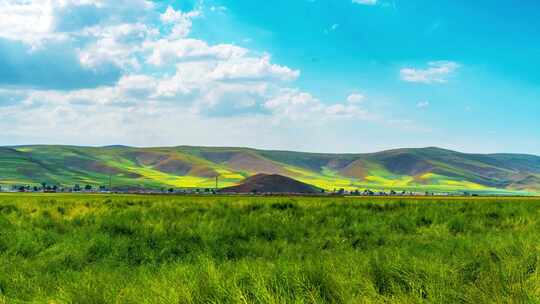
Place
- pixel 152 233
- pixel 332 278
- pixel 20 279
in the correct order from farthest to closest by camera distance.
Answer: pixel 152 233
pixel 20 279
pixel 332 278

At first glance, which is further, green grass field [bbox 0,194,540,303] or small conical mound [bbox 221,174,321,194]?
small conical mound [bbox 221,174,321,194]

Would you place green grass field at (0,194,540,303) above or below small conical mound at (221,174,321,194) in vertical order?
above

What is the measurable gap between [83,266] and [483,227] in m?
15.8

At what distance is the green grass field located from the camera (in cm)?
606

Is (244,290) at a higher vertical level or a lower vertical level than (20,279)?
higher

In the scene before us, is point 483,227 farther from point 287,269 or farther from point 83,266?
point 83,266

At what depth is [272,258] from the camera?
12.6 meters

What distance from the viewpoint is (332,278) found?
6406 mm

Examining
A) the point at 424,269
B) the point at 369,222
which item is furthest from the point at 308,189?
the point at 424,269

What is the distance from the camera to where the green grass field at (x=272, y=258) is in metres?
6.06

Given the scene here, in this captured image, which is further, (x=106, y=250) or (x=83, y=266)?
(x=106, y=250)

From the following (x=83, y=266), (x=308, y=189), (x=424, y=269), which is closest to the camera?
(x=424, y=269)

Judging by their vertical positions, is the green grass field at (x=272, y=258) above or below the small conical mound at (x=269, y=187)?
above

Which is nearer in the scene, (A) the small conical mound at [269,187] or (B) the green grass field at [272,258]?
(B) the green grass field at [272,258]
